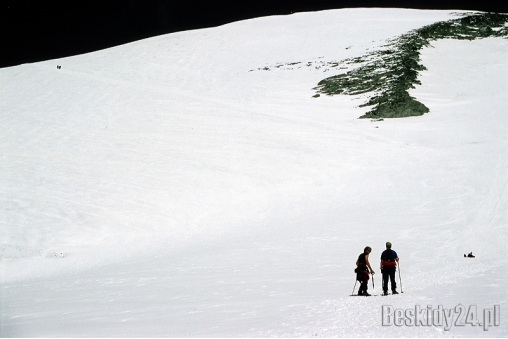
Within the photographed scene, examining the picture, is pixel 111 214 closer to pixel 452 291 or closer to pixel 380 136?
pixel 452 291

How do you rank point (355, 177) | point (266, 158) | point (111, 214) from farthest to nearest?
point (266, 158) → point (355, 177) → point (111, 214)

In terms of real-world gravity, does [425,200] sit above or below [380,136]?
below

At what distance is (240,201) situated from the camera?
49.6ft

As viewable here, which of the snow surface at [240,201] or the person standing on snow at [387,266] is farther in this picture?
the person standing on snow at [387,266]

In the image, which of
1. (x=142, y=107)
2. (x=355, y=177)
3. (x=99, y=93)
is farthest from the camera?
(x=99, y=93)

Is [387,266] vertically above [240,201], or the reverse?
[240,201]

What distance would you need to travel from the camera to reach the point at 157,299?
8.02 metres

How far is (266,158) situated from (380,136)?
501 cm

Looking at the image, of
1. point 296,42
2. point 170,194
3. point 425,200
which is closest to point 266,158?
point 170,194

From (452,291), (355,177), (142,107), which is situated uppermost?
(142,107)

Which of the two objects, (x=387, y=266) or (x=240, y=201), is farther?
(x=240, y=201)

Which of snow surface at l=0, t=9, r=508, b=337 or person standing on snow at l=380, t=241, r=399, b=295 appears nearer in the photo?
snow surface at l=0, t=9, r=508, b=337

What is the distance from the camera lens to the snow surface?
7.46 m

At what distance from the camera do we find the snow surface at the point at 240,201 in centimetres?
746
